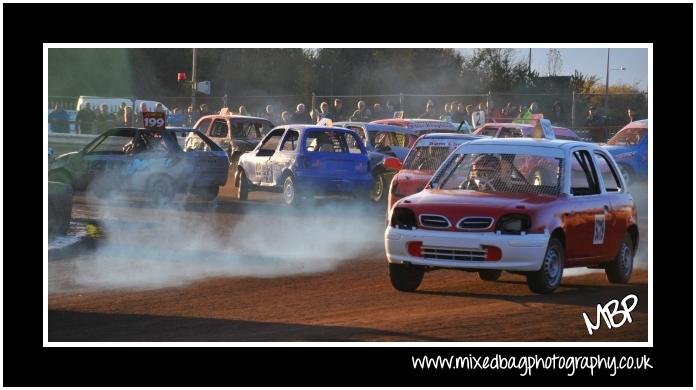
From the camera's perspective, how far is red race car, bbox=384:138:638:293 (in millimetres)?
10523

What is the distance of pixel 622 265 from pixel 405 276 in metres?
2.40

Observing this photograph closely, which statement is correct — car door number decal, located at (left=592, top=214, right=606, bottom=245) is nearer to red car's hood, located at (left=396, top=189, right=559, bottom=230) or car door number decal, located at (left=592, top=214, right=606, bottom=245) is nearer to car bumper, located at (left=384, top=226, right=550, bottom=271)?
red car's hood, located at (left=396, top=189, right=559, bottom=230)

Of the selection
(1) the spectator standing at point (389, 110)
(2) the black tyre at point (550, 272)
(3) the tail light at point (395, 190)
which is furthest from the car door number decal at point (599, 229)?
(1) the spectator standing at point (389, 110)

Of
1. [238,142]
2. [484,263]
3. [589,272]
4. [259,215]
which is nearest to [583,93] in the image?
[238,142]

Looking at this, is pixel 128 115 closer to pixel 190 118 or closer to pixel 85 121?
pixel 85 121

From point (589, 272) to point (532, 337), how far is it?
4.06 m

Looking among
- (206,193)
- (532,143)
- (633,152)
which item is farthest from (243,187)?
(532,143)

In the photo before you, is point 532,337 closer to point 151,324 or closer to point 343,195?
point 151,324

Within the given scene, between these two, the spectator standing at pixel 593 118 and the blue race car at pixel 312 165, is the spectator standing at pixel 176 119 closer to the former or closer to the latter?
the spectator standing at pixel 593 118

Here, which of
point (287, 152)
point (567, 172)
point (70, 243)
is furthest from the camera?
point (287, 152)

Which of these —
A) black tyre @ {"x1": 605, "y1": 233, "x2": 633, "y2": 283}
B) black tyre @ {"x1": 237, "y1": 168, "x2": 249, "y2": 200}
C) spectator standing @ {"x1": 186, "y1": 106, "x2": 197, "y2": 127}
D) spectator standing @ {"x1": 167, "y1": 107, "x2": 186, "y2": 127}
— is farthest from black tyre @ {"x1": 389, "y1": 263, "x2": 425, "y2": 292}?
spectator standing @ {"x1": 167, "y1": 107, "x2": 186, "y2": 127}

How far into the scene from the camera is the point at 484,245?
1044 cm

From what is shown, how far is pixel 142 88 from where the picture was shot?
141 feet

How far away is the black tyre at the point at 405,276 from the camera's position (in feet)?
36.9
